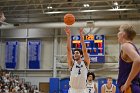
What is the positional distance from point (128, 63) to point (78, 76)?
125 inches

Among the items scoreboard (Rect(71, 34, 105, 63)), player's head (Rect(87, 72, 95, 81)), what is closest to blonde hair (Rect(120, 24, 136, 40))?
player's head (Rect(87, 72, 95, 81))

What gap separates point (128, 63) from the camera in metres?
3.40

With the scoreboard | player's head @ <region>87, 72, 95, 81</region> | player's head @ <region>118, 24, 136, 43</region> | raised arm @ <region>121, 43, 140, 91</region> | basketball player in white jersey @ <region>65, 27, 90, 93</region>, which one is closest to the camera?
raised arm @ <region>121, 43, 140, 91</region>

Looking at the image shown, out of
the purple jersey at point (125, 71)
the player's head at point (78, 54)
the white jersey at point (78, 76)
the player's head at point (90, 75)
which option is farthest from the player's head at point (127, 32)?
the player's head at point (90, 75)

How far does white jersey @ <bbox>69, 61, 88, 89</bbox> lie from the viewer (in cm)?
651

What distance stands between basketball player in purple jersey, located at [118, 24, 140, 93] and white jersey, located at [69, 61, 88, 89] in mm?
3011

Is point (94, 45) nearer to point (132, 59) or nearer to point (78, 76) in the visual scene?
point (78, 76)

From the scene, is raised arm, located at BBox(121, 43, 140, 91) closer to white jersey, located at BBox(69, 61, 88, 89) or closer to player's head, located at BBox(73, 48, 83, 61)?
player's head, located at BBox(73, 48, 83, 61)

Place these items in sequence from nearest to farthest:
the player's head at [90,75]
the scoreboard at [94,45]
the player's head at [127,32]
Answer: the player's head at [127,32]
the player's head at [90,75]
the scoreboard at [94,45]

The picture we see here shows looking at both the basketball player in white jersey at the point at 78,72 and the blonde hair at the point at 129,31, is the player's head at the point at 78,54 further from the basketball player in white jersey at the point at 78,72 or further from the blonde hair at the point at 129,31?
the blonde hair at the point at 129,31

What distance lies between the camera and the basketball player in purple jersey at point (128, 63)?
323 centimetres

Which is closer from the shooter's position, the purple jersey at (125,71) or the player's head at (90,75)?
the purple jersey at (125,71)

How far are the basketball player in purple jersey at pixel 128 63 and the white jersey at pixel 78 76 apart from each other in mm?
3011

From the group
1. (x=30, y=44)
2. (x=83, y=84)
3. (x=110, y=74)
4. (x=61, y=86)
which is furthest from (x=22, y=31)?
(x=83, y=84)
